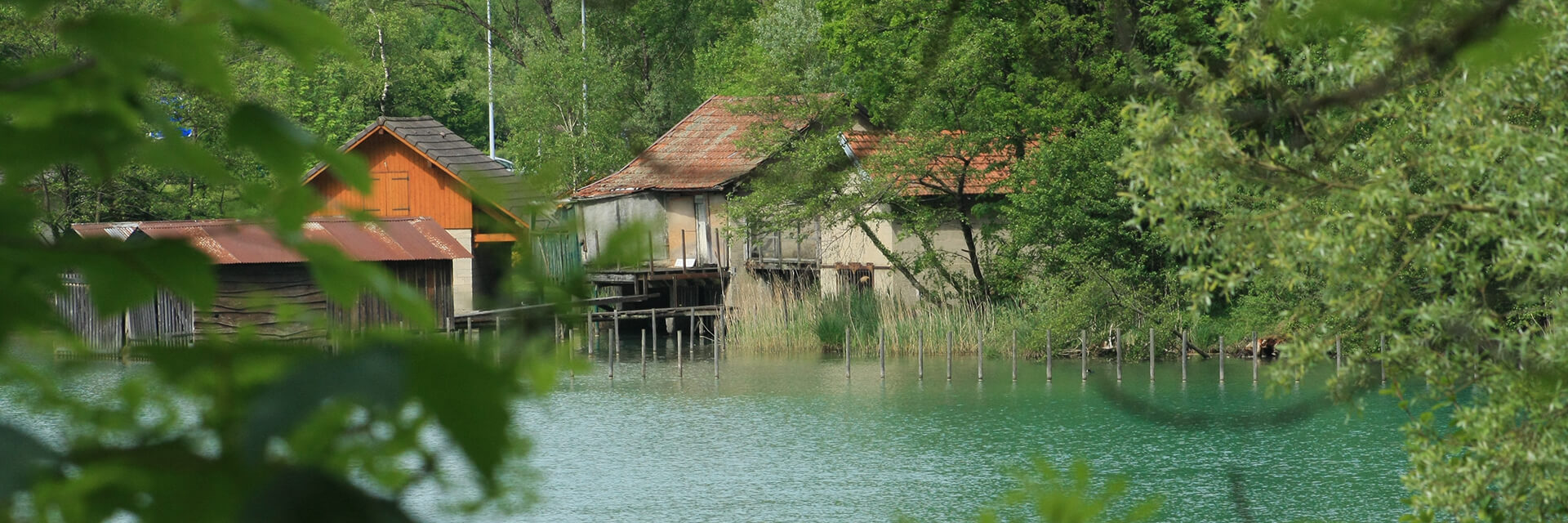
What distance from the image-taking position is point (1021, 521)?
4.57 ft

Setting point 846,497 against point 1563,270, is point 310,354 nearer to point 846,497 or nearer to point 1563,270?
point 1563,270

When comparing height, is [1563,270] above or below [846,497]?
Answer: above

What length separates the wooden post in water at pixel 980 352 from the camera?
76.5ft

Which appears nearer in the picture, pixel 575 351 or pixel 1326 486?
pixel 575 351

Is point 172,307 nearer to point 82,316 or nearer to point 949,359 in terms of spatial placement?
point 82,316

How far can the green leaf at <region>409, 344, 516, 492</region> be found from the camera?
1.62ft

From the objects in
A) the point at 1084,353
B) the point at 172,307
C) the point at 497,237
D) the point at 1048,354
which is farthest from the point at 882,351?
the point at 172,307

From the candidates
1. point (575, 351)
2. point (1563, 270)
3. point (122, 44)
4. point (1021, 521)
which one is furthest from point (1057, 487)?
point (1563, 270)

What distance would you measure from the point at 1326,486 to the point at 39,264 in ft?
52.9

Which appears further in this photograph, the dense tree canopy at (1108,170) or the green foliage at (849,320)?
the green foliage at (849,320)

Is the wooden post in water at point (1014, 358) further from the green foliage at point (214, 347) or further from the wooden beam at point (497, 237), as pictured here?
the green foliage at point (214, 347)

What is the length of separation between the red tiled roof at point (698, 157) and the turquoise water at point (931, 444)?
672 centimetres

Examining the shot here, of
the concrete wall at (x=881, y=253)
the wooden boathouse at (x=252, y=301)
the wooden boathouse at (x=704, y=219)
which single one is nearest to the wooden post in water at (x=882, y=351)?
the concrete wall at (x=881, y=253)

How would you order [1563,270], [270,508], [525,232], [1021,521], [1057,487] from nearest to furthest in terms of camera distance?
[270,508]
[525,232]
[1057,487]
[1021,521]
[1563,270]
